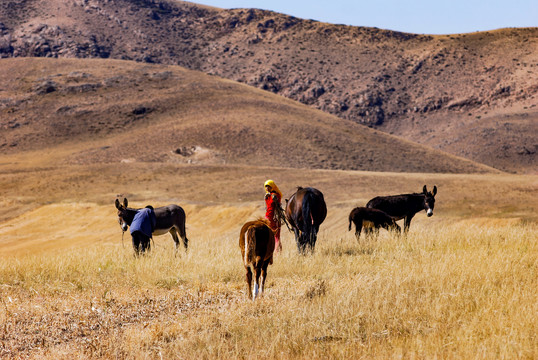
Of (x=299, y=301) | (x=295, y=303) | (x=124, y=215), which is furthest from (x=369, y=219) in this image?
(x=295, y=303)

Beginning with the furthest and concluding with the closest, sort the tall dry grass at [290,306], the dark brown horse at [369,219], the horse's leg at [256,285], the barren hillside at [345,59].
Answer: the barren hillside at [345,59]
the dark brown horse at [369,219]
the horse's leg at [256,285]
the tall dry grass at [290,306]

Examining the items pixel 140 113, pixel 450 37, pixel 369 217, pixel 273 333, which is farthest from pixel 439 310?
pixel 450 37

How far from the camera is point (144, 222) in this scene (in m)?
15.2

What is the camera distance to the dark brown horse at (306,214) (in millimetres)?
13792

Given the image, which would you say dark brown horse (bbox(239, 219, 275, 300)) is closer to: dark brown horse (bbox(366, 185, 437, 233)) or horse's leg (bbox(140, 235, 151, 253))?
horse's leg (bbox(140, 235, 151, 253))

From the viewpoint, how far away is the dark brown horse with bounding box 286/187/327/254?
13.8 metres

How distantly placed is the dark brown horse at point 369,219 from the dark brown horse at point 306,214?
1.50 meters

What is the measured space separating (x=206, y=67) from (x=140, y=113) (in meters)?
53.7

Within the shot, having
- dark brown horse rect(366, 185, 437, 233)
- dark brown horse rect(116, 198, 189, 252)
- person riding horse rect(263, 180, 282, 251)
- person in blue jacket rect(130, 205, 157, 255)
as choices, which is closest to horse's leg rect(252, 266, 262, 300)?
person riding horse rect(263, 180, 282, 251)

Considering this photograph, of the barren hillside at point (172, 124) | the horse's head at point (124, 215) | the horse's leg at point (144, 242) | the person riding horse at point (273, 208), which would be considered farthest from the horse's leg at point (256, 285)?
the barren hillside at point (172, 124)

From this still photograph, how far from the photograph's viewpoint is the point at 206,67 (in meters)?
128

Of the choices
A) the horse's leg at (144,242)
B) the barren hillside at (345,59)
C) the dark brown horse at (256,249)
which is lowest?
the horse's leg at (144,242)

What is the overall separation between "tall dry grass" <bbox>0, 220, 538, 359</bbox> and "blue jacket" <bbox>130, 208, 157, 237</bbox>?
2244 mm

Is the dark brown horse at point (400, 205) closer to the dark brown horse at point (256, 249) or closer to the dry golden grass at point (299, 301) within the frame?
the dry golden grass at point (299, 301)
